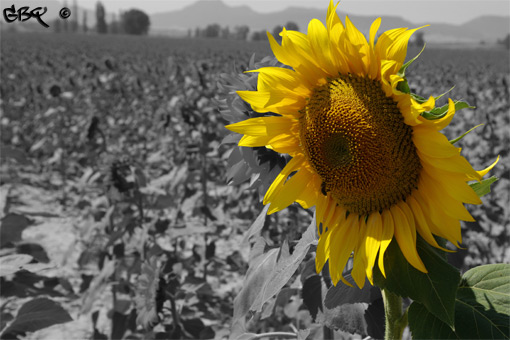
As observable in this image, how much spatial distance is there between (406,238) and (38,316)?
1658 millimetres

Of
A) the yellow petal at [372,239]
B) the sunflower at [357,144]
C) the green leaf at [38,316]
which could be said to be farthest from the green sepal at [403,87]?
the green leaf at [38,316]

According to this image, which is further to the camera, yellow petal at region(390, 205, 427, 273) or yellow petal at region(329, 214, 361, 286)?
yellow petal at region(329, 214, 361, 286)

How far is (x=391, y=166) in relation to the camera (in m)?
0.83

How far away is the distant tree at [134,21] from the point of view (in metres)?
75.0

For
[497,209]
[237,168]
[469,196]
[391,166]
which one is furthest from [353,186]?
[497,209]

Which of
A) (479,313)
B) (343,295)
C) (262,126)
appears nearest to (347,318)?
(343,295)

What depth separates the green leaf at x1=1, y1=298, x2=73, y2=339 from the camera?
1.95 meters

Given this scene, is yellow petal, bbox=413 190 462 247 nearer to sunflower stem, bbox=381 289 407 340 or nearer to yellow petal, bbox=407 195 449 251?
yellow petal, bbox=407 195 449 251

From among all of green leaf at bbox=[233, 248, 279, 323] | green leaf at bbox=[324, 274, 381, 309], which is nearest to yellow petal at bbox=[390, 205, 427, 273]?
green leaf at bbox=[324, 274, 381, 309]

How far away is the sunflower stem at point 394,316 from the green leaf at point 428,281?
67 mm

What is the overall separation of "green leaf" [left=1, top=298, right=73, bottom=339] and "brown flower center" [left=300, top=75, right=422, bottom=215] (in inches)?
57.9

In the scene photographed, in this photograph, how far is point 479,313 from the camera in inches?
30.5

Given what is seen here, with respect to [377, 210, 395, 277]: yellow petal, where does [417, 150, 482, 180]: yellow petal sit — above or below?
above

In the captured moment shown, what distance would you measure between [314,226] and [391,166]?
0.20 m
